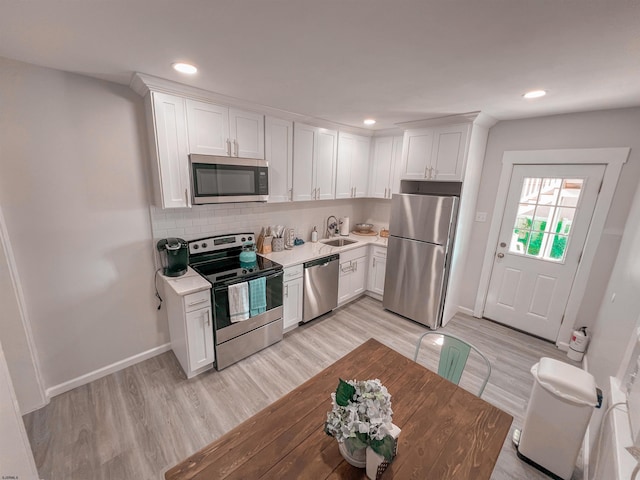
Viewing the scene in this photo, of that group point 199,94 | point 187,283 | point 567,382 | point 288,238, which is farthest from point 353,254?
point 199,94

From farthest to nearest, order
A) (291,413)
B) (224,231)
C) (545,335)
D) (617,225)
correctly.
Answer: (545,335) < (224,231) < (617,225) < (291,413)

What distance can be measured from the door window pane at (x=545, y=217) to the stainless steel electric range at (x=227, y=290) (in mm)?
2858

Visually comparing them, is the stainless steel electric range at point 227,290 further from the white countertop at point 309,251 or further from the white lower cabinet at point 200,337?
the white countertop at point 309,251

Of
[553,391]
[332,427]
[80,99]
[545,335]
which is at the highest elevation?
[80,99]

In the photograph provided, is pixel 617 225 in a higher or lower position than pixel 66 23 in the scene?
lower

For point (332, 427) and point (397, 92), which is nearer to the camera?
point (332, 427)

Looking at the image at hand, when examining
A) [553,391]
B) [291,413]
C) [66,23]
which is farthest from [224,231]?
[553,391]

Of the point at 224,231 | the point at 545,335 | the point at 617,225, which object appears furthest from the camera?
the point at 545,335

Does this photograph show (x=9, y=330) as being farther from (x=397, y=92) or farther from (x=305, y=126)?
(x=397, y=92)

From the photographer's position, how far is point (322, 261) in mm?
3143

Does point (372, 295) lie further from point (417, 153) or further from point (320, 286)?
point (417, 153)

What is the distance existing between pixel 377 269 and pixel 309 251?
1.14 m

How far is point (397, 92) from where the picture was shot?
2.08 metres

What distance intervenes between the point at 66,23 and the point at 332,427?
2125 mm
